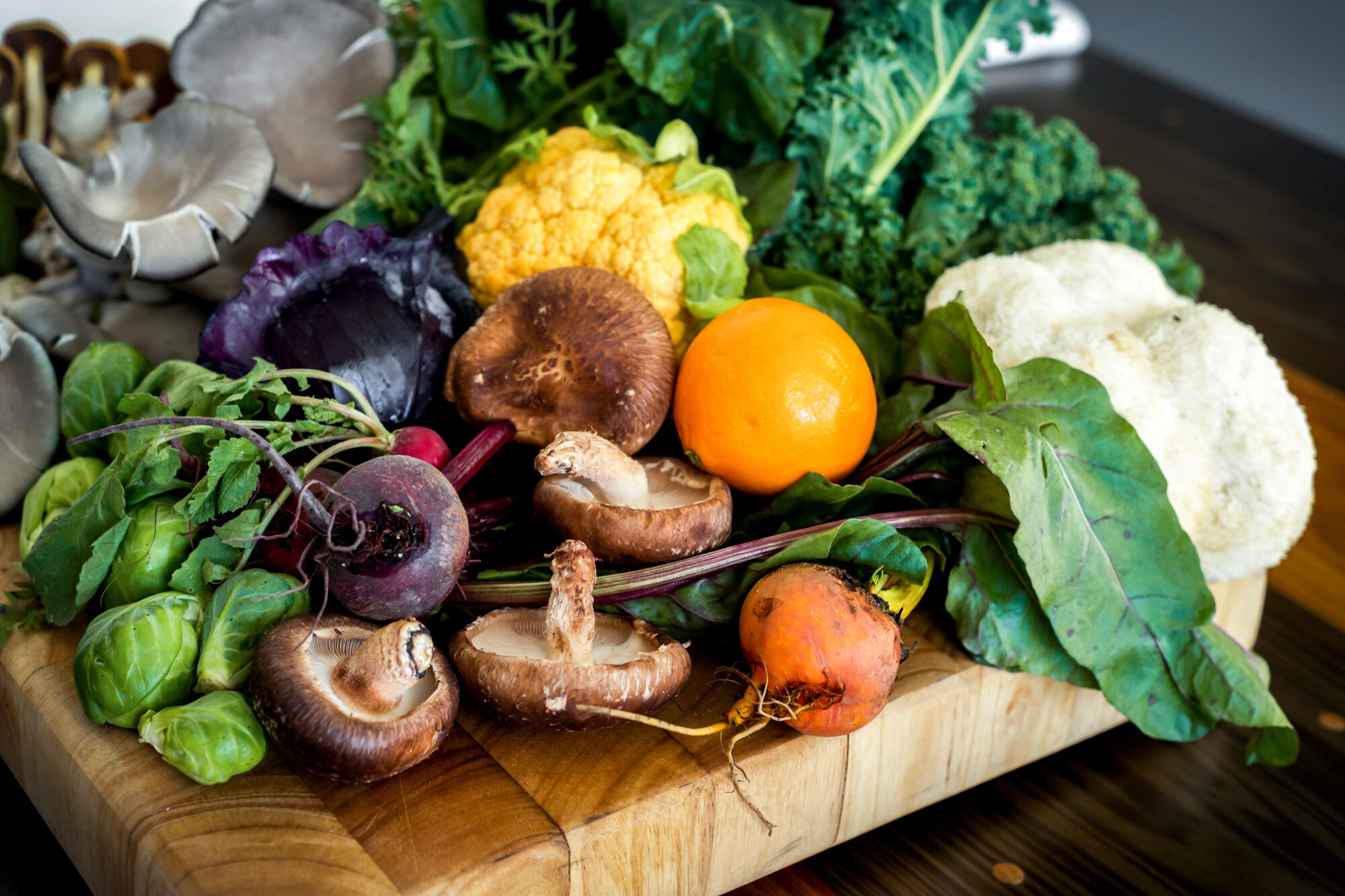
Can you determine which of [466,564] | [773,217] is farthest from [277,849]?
[773,217]

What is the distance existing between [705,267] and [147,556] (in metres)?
0.68

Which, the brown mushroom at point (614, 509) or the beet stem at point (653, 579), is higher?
the brown mushroom at point (614, 509)

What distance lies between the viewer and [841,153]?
1415 millimetres

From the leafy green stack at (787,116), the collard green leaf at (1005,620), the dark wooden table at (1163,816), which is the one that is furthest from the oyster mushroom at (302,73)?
the collard green leaf at (1005,620)

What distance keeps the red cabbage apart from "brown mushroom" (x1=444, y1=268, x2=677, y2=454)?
0.07m

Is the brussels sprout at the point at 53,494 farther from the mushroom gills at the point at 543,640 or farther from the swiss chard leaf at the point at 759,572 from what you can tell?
the swiss chard leaf at the point at 759,572

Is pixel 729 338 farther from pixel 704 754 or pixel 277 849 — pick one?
pixel 277 849

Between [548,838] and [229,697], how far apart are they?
0.90 feet

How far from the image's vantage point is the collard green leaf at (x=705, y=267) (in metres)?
1.19

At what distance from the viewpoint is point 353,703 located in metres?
0.77

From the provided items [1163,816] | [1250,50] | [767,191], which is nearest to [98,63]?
[767,191]

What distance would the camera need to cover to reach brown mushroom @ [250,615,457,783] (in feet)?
2.40

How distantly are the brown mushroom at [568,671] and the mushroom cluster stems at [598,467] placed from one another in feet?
0.29

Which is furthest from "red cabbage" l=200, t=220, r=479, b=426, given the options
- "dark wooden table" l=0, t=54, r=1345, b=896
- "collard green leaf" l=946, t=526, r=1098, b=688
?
"collard green leaf" l=946, t=526, r=1098, b=688
